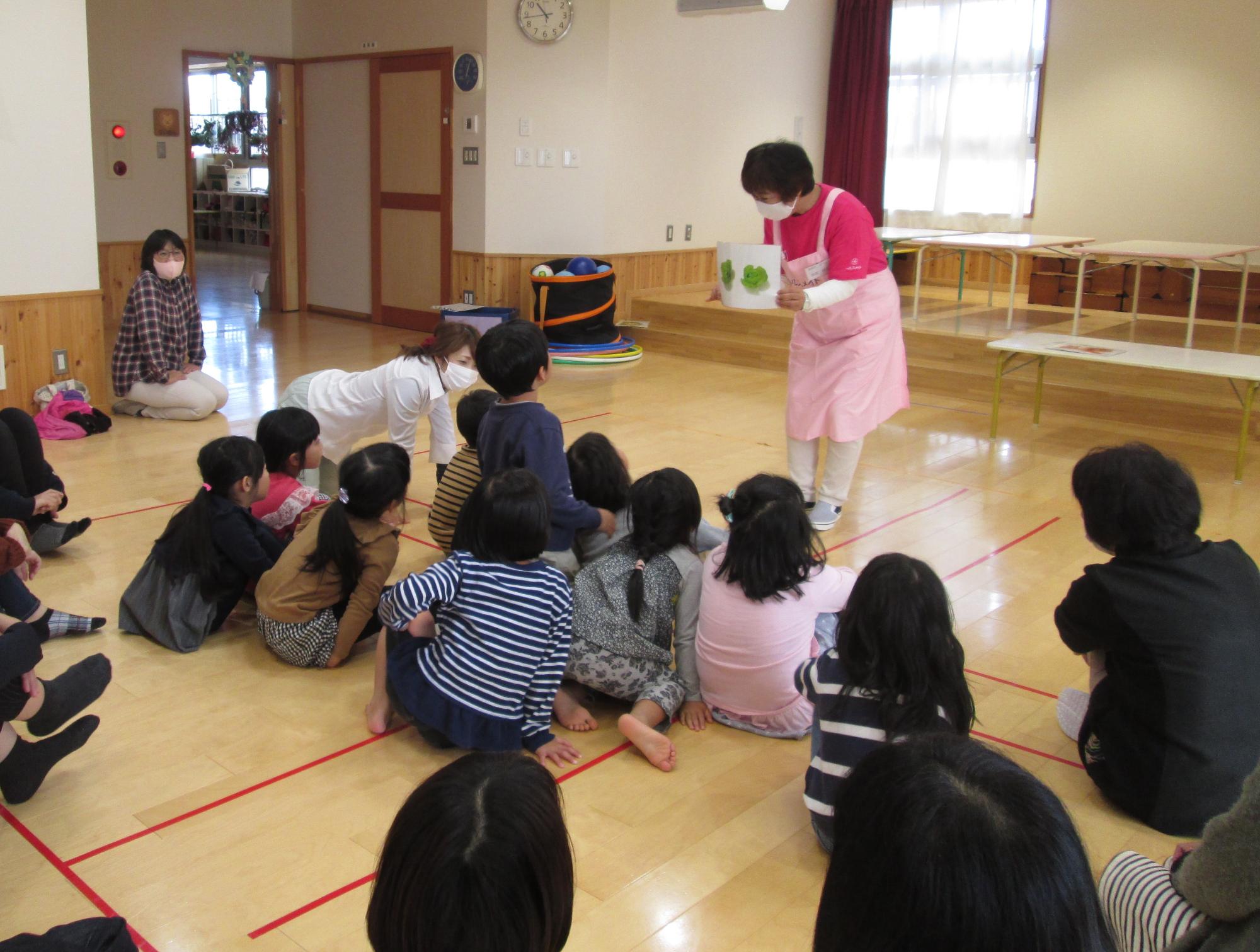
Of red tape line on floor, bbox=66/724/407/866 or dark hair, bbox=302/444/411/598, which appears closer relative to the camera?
red tape line on floor, bbox=66/724/407/866

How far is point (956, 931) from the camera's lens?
675 millimetres

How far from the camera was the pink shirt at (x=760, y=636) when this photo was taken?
2.41 meters

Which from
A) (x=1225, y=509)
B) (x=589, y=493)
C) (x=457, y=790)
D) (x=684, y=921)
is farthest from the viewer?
(x=1225, y=509)

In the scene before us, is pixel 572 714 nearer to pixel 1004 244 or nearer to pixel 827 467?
pixel 827 467

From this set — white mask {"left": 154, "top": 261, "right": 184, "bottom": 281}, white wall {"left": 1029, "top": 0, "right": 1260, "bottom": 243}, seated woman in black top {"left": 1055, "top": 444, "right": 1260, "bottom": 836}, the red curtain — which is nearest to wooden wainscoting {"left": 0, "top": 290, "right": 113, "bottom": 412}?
white mask {"left": 154, "top": 261, "right": 184, "bottom": 281}

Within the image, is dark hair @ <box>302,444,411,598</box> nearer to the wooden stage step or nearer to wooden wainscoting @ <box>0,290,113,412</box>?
wooden wainscoting @ <box>0,290,113,412</box>

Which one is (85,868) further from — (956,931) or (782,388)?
(782,388)

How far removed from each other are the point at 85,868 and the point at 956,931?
5.95ft

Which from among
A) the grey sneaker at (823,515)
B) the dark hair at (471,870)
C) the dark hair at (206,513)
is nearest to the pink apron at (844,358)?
the grey sneaker at (823,515)

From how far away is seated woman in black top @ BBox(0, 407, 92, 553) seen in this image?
132 inches

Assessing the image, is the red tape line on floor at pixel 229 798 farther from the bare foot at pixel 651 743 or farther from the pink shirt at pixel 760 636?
the pink shirt at pixel 760 636

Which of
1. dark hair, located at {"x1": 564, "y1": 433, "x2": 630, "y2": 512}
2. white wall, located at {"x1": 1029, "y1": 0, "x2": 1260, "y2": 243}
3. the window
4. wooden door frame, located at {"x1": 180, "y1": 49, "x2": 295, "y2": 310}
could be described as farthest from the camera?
the window

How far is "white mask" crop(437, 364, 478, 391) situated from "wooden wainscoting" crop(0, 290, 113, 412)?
2588mm

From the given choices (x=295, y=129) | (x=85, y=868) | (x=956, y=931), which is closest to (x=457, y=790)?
(x=956, y=931)
